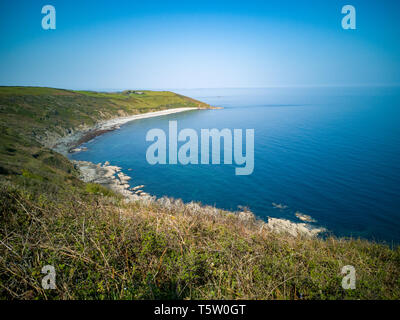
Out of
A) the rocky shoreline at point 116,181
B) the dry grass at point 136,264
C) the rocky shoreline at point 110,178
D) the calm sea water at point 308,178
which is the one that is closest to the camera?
the dry grass at point 136,264

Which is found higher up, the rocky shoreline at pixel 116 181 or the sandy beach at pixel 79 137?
the sandy beach at pixel 79 137

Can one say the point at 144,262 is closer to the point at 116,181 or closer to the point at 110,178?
the point at 116,181

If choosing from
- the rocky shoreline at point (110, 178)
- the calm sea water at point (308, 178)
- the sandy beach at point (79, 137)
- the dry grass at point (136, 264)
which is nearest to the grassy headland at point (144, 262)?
the dry grass at point (136, 264)

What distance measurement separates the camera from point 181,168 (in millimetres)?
38906

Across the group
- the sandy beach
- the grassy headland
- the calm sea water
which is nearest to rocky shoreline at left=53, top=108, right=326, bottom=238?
the sandy beach

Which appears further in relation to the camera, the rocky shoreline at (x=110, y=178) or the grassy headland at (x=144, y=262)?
the rocky shoreline at (x=110, y=178)

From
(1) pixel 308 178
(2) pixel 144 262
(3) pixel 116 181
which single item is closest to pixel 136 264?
(2) pixel 144 262

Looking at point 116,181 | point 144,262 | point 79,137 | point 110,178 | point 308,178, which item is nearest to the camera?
point 144,262

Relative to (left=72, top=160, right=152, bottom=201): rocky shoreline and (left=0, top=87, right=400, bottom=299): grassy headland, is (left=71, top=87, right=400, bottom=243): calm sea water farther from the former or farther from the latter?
(left=0, top=87, right=400, bottom=299): grassy headland

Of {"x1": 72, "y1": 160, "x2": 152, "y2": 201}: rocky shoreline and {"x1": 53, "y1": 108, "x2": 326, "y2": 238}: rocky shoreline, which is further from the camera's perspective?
{"x1": 72, "y1": 160, "x2": 152, "y2": 201}: rocky shoreline

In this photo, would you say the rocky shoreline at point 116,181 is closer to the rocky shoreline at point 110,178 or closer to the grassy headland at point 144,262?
the rocky shoreline at point 110,178

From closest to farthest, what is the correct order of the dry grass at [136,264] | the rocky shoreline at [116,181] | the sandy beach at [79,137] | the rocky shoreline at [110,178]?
the dry grass at [136,264] → the rocky shoreline at [116,181] → the rocky shoreline at [110,178] → the sandy beach at [79,137]
